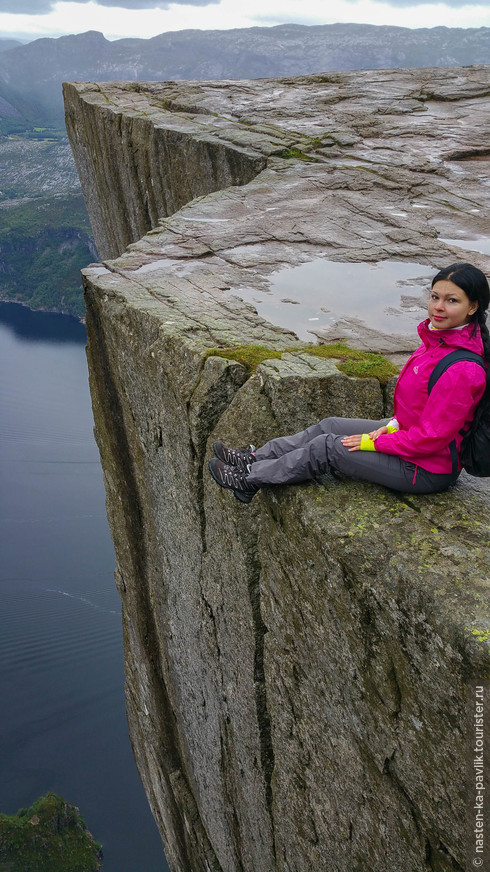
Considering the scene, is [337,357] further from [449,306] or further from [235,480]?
[449,306]

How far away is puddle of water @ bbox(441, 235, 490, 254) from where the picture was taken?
693 centimetres

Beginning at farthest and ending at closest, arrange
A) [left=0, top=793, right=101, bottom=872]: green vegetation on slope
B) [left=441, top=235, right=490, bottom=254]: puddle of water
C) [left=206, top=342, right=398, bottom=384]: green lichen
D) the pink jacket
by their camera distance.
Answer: [left=0, top=793, right=101, bottom=872]: green vegetation on slope, [left=441, top=235, right=490, bottom=254]: puddle of water, [left=206, top=342, right=398, bottom=384]: green lichen, the pink jacket

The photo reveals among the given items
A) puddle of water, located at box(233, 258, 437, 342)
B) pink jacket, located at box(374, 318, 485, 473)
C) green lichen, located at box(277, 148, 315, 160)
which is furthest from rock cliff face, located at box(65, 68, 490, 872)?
pink jacket, located at box(374, 318, 485, 473)

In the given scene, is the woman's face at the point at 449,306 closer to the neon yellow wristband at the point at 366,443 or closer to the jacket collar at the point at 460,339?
the jacket collar at the point at 460,339

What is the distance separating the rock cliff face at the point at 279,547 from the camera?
3.21 metres

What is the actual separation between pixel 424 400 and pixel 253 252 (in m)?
4.15

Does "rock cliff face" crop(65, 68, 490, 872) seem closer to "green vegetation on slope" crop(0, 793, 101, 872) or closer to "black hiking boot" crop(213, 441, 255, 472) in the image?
"black hiking boot" crop(213, 441, 255, 472)

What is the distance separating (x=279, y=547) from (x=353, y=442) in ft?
3.08

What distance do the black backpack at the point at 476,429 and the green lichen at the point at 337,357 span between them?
1.25 metres

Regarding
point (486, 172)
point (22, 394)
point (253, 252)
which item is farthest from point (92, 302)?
point (22, 394)

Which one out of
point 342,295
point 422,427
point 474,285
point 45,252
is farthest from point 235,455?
point 45,252

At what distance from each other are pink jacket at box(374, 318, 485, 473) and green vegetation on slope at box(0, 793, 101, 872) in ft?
60.9

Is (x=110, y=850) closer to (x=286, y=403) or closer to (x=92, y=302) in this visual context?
(x=92, y=302)

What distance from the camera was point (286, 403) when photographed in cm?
441
